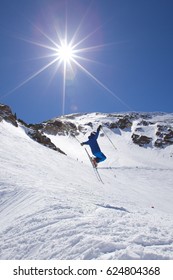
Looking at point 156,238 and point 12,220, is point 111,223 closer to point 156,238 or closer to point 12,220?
point 156,238

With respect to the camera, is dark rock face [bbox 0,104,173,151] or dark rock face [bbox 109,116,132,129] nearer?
dark rock face [bbox 0,104,173,151]

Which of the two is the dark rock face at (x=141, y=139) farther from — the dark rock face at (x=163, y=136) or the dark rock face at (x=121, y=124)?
the dark rock face at (x=121, y=124)

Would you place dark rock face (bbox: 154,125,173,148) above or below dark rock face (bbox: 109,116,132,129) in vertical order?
below

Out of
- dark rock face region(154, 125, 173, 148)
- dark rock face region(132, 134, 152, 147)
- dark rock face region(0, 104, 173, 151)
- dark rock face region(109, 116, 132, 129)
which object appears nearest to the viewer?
dark rock face region(154, 125, 173, 148)

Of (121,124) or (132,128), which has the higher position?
(121,124)

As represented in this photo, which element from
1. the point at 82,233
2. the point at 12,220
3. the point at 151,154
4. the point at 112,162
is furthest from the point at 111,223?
the point at 151,154

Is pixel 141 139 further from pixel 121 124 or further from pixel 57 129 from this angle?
pixel 57 129

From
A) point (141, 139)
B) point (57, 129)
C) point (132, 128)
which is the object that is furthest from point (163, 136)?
point (57, 129)

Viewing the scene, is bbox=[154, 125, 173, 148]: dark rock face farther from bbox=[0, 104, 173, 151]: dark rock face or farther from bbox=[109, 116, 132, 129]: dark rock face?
bbox=[109, 116, 132, 129]: dark rock face

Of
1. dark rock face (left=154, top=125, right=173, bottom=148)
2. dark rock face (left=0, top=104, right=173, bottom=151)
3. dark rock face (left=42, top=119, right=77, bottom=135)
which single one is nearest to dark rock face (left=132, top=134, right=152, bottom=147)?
dark rock face (left=0, top=104, right=173, bottom=151)

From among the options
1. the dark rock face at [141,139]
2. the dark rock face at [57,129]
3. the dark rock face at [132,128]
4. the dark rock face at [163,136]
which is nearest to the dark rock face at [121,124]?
the dark rock face at [132,128]

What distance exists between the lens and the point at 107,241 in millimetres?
5383

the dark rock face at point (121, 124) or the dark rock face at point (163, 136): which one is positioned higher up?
the dark rock face at point (121, 124)

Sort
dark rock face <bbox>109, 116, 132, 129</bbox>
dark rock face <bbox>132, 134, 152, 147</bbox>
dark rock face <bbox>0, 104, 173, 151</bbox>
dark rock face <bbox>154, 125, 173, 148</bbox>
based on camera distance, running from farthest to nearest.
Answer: dark rock face <bbox>109, 116, 132, 129</bbox>, dark rock face <bbox>0, 104, 173, 151</bbox>, dark rock face <bbox>132, 134, 152, 147</bbox>, dark rock face <bbox>154, 125, 173, 148</bbox>
